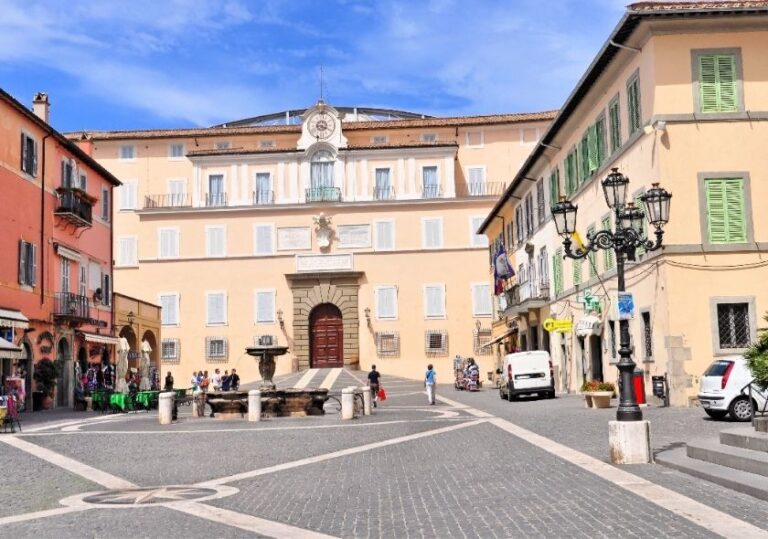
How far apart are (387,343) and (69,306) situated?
23630 mm

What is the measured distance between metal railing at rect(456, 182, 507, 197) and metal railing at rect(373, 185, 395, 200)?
4349mm

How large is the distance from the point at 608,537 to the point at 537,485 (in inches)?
121

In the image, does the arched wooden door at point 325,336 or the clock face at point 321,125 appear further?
the clock face at point 321,125

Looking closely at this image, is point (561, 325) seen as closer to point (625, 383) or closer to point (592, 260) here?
point (592, 260)

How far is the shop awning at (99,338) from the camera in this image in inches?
1384

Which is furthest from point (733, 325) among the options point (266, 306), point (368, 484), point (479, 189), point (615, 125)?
point (266, 306)

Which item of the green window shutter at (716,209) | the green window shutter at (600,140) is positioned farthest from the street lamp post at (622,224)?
the green window shutter at (600,140)

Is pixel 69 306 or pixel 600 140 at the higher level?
pixel 600 140

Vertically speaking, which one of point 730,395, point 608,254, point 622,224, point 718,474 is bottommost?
point 718,474

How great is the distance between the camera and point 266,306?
5472 cm

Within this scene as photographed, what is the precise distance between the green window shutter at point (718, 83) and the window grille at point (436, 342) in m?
31.6

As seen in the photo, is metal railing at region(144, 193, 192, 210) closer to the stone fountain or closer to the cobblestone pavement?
the stone fountain

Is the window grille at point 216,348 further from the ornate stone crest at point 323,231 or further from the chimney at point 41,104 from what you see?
the chimney at point 41,104

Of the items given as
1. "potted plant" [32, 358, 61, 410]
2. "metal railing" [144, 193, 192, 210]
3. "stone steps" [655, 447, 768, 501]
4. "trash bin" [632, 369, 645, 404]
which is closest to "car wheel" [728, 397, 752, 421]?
"trash bin" [632, 369, 645, 404]
